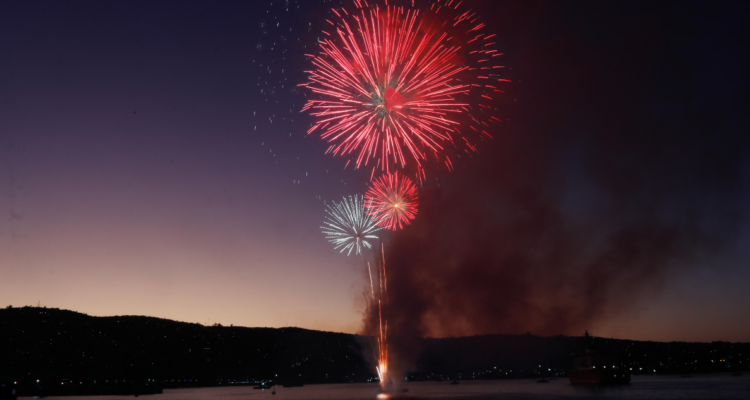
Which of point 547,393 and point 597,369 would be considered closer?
point 597,369

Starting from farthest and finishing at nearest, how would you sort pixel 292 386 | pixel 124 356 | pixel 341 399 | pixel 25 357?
pixel 292 386 → pixel 124 356 → pixel 25 357 → pixel 341 399

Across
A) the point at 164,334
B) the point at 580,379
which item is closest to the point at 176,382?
the point at 164,334

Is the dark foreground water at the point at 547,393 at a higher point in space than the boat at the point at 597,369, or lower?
lower

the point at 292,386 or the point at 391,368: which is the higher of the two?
the point at 391,368

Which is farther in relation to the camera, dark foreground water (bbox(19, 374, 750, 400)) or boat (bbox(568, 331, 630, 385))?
boat (bbox(568, 331, 630, 385))

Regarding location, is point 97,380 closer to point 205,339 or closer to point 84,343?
point 84,343

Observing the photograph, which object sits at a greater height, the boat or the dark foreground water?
the boat

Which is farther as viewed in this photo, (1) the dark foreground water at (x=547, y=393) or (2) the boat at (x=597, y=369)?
(2) the boat at (x=597, y=369)

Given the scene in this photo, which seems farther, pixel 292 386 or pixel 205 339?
pixel 292 386

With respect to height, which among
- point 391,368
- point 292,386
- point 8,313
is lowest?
point 292,386

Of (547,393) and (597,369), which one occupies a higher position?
(597,369)

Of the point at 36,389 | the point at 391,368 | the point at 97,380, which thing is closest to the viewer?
the point at 391,368
